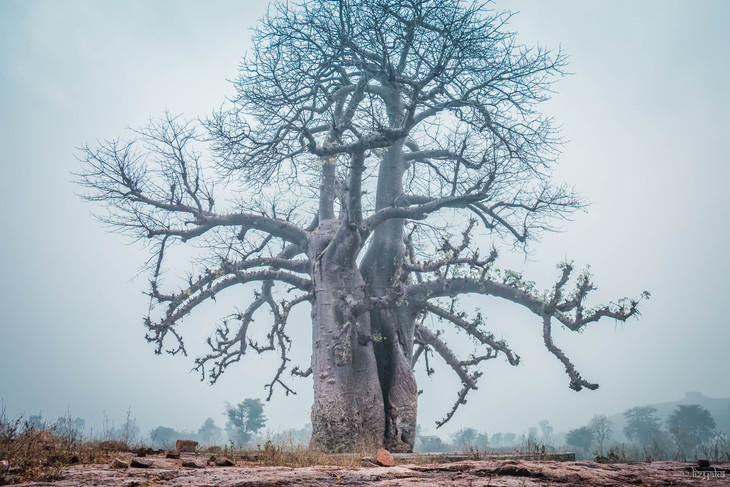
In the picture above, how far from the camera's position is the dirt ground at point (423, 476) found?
8.43ft

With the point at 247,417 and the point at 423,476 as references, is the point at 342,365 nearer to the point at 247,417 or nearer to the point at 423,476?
the point at 423,476

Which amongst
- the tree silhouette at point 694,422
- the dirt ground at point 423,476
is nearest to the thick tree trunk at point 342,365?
the dirt ground at point 423,476

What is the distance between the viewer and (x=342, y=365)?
6508 mm

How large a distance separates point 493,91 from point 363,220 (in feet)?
9.82

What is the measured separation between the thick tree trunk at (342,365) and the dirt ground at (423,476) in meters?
3.54

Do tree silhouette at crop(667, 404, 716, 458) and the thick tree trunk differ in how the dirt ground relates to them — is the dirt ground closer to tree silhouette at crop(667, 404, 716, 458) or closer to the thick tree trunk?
the thick tree trunk

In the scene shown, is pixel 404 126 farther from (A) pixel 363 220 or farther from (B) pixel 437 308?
(B) pixel 437 308

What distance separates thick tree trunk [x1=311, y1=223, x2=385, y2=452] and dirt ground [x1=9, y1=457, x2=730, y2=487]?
3.54 meters

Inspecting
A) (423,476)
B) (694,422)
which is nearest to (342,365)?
(423,476)

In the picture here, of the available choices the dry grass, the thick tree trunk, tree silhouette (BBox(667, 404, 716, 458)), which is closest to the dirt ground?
the dry grass

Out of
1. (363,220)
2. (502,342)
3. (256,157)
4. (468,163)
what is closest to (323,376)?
Answer: (363,220)

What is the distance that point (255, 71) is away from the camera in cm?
669

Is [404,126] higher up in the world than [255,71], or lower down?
lower down

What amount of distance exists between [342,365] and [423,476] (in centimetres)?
372
